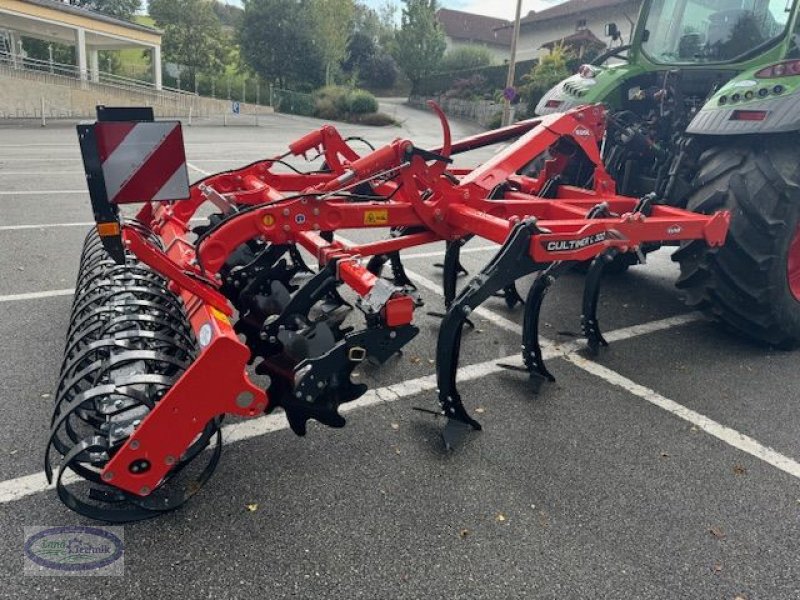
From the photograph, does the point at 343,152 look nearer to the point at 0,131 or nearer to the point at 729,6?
the point at 729,6

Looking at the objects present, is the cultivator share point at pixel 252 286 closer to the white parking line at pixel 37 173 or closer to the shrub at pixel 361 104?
the white parking line at pixel 37 173

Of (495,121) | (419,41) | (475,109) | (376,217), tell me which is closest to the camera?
(376,217)

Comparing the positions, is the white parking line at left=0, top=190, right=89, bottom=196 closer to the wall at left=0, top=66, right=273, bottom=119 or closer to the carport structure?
the wall at left=0, top=66, right=273, bottom=119

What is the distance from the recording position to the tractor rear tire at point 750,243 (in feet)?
12.6

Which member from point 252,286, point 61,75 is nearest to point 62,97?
point 61,75

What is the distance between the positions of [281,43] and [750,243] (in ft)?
111

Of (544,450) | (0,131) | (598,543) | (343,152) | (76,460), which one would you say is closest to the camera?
(76,460)

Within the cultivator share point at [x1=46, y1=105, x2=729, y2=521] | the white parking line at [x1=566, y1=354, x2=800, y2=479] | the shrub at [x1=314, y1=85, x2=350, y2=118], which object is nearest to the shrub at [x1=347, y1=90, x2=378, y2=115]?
the shrub at [x1=314, y1=85, x2=350, y2=118]

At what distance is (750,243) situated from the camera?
3.87 metres

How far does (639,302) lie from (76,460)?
437 centimetres

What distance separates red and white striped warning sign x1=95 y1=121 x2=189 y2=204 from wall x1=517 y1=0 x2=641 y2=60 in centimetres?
3379

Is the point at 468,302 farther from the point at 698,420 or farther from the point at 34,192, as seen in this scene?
the point at 34,192

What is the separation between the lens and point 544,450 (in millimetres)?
2936

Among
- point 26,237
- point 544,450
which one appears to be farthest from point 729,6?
point 26,237
